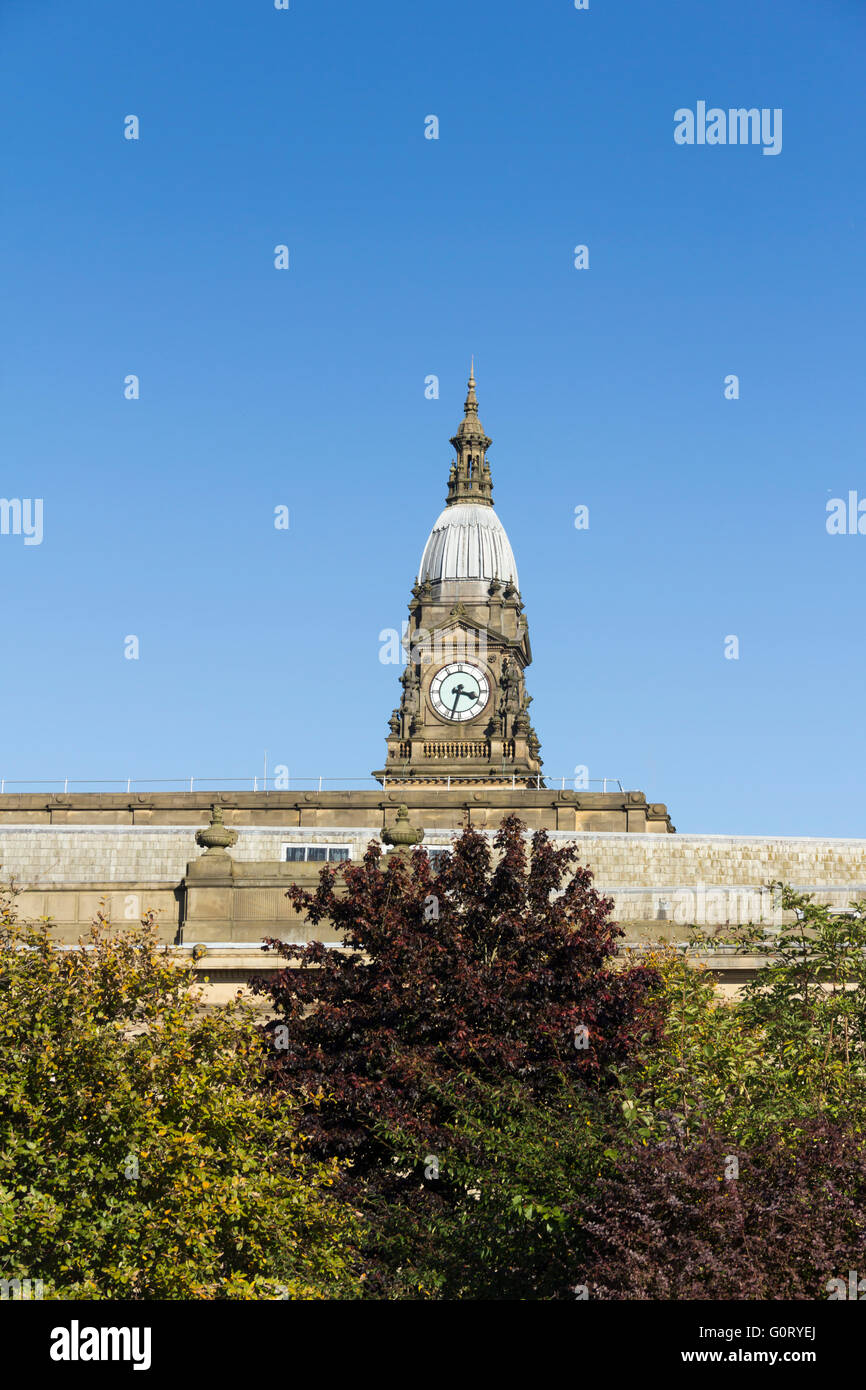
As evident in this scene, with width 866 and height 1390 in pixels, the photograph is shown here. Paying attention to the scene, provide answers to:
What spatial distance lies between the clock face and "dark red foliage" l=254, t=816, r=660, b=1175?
191ft

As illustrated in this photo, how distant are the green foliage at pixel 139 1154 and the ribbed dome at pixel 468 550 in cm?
7351

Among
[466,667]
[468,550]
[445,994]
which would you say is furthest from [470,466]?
[445,994]

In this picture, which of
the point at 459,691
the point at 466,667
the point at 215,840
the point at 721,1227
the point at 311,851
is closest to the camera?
the point at 721,1227

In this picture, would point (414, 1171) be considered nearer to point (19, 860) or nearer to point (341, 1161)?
point (341, 1161)

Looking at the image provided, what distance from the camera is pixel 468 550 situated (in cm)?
9644

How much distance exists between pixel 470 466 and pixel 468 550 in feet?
28.5

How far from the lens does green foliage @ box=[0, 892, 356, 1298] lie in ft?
61.9

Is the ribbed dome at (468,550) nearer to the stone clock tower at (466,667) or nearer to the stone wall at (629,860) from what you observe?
the stone clock tower at (466,667)

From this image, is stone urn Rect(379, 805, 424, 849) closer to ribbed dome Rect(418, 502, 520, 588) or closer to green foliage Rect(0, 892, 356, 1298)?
green foliage Rect(0, 892, 356, 1298)

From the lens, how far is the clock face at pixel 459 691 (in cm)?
8488

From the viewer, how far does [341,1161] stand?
22.7 meters

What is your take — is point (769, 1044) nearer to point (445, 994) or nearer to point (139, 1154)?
point (445, 994)
